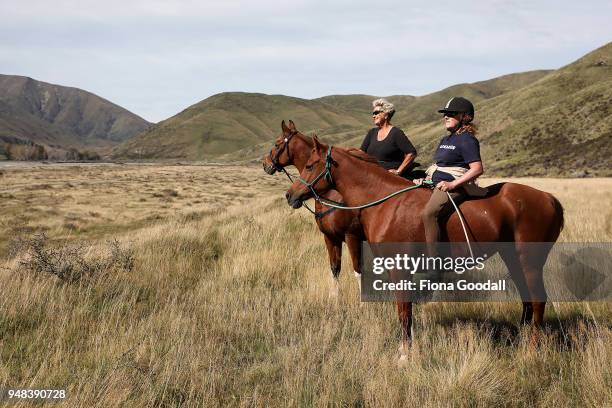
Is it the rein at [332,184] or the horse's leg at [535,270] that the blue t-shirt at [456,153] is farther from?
the horse's leg at [535,270]

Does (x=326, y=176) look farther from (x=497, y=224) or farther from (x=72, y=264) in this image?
(x=72, y=264)

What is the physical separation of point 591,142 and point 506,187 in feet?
211

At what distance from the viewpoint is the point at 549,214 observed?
4785 mm

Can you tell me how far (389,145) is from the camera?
689 centimetres

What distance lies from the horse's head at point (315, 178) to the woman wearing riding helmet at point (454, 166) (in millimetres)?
1330

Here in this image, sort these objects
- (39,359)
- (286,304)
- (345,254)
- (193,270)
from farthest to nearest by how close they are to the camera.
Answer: (345,254) → (193,270) → (286,304) → (39,359)

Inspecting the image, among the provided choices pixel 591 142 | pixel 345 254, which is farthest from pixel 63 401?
pixel 591 142

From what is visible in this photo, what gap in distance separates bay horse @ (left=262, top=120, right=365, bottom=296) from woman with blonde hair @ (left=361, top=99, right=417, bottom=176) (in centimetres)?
106

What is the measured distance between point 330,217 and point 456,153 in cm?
253

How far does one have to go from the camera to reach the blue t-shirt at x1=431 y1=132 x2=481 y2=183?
473cm

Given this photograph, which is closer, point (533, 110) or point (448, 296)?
point (448, 296)

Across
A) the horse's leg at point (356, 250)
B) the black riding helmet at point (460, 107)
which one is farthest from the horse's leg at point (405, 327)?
the black riding helmet at point (460, 107)

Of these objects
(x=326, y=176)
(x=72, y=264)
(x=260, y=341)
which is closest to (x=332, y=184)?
(x=326, y=176)

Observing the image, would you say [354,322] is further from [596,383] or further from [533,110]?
[533,110]
